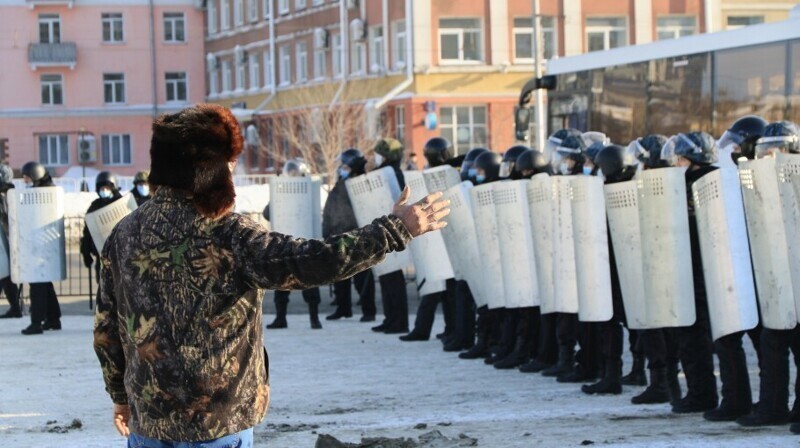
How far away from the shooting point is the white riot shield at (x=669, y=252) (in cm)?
1062

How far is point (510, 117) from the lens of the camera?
49.6 metres

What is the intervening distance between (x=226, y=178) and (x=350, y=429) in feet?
16.1

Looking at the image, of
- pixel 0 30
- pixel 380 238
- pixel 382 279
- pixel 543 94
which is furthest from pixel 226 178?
pixel 0 30

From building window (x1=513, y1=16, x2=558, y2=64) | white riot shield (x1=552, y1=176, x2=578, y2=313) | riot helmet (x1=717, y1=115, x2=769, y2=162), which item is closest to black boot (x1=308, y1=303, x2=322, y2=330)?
white riot shield (x1=552, y1=176, x2=578, y2=313)

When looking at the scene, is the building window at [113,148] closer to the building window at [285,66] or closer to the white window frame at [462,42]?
the building window at [285,66]

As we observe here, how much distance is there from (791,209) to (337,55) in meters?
45.5

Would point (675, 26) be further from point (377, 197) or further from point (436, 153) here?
point (436, 153)

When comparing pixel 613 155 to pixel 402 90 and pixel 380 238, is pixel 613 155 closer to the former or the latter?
pixel 380 238

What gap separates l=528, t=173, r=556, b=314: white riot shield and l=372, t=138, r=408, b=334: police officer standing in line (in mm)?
3946

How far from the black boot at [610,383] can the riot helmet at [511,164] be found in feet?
8.03

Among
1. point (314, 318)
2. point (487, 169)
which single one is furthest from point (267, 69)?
point (487, 169)

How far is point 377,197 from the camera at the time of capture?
16344mm

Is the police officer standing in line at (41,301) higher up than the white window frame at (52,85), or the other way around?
the white window frame at (52,85)

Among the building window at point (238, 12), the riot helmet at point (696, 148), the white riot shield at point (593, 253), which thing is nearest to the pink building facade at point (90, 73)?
the building window at point (238, 12)
